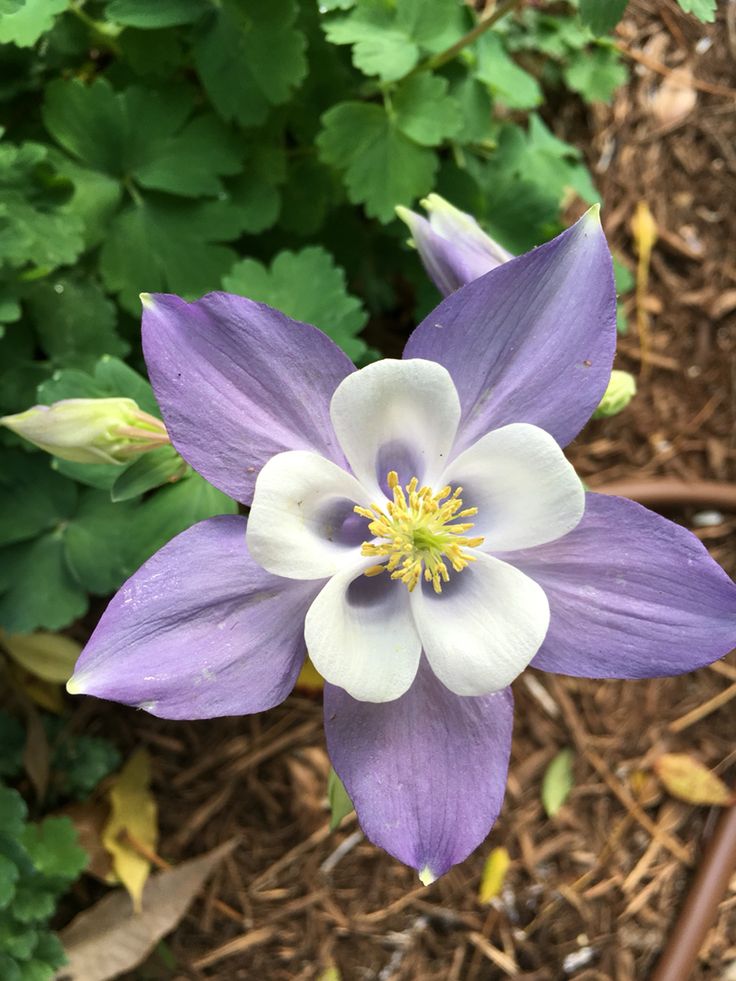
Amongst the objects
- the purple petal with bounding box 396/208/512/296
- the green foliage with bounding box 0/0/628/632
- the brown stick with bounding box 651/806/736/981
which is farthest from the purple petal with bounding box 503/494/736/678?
the brown stick with bounding box 651/806/736/981

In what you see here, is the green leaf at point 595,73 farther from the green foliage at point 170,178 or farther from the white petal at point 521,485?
the white petal at point 521,485

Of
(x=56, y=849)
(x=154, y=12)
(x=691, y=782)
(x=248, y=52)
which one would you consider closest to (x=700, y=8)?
(x=248, y=52)

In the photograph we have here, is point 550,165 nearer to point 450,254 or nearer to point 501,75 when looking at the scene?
point 501,75

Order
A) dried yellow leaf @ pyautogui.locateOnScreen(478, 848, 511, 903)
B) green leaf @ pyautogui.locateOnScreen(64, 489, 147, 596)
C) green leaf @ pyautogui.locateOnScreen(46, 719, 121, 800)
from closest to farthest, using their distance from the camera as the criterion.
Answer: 1. green leaf @ pyautogui.locateOnScreen(64, 489, 147, 596)
2. green leaf @ pyautogui.locateOnScreen(46, 719, 121, 800)
3. dried yellow leaf @ pyautogui.locateOnScreen(478, 848, 511, 903)

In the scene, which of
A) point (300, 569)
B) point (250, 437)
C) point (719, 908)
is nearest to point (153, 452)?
point (250, 437)

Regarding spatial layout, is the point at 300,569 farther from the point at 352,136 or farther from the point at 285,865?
the point at 285,865

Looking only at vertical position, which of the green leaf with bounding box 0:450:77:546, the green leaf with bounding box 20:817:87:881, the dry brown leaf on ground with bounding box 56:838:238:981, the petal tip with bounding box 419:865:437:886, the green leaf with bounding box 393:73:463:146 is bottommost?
the dry brown leaf on ground with bounding box 56:838:238:981

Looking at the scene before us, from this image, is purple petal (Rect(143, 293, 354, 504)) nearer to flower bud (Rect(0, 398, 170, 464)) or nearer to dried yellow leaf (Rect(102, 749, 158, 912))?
flower bud (Rect(0, 398, 170, 464))

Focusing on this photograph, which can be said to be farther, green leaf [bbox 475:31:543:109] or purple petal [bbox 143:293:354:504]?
green leaf [bbox 475:31:543:109]
